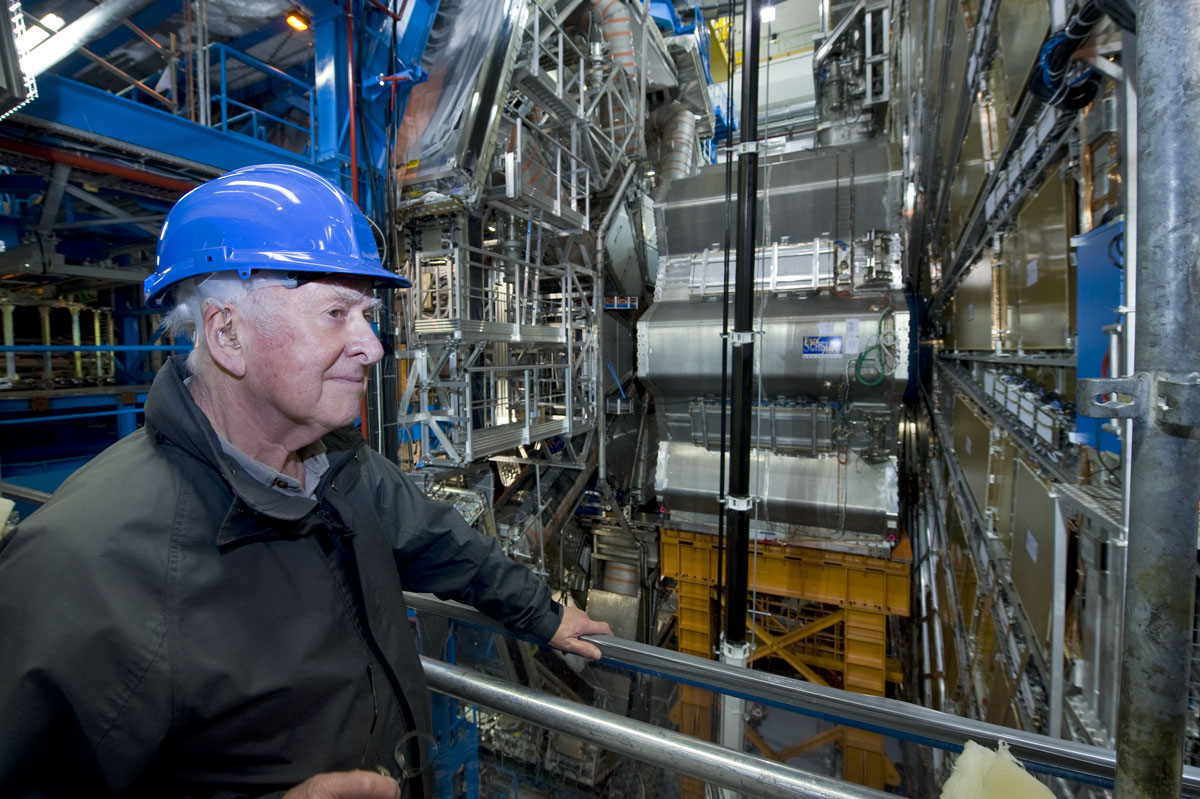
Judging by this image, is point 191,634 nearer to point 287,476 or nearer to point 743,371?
point 287,476

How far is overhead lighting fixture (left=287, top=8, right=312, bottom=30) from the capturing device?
198 inches

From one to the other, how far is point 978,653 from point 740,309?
233 cm

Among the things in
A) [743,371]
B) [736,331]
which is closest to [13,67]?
[736,331]

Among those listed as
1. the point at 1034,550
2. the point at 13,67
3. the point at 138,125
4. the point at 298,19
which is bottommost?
the point at 1034,550

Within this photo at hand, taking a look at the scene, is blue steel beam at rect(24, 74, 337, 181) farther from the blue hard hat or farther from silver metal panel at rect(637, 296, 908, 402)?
silver metal panel at rect(637, 296, 908, 402)

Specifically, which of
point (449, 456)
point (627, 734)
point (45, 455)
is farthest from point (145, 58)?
point (627, 734)

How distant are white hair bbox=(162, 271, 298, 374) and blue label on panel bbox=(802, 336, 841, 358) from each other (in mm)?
4690

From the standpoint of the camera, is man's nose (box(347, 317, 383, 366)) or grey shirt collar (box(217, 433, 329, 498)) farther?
man's nose (box(347, 317, 383, 366))

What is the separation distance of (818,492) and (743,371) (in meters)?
2.70

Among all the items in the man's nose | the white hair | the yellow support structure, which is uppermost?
the white hair

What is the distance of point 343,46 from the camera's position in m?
4.99

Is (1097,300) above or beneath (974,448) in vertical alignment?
above

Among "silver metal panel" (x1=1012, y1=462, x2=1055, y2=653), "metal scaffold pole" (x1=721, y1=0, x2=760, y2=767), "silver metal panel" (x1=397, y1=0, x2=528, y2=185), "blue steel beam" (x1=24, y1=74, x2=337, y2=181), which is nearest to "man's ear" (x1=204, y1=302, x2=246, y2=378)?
"silver metal panel" (x1=1012, y1=462, x2=1055, y2=653)

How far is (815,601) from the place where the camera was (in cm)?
604
